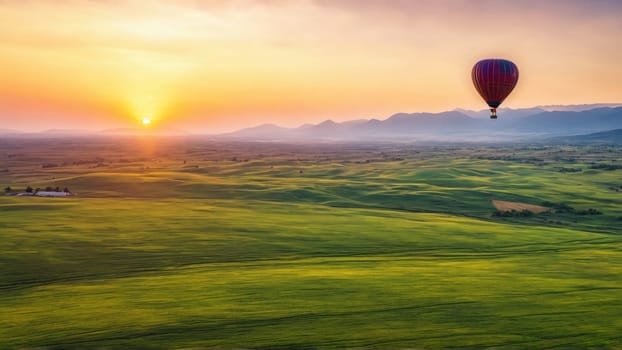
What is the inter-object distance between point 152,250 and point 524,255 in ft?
122

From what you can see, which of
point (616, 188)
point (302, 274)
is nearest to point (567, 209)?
point (616, 188)

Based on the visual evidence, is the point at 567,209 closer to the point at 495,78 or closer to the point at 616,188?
the point at 495,78

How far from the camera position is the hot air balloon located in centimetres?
7638

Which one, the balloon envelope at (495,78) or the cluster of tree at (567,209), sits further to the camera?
the cluster of tree at (567,209)

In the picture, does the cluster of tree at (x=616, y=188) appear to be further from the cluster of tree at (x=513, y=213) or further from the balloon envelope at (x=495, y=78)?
the balloon envelope at (x=495, y=78)

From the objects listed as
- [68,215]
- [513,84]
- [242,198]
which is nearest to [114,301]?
[68,215]

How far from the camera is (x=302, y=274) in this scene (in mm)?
45375

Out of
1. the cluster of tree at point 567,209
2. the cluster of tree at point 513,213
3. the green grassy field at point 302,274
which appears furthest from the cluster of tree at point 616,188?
the cluster of tree at point 513,213

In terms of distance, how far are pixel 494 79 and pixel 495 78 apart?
181mm

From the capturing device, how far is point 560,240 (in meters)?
64.9

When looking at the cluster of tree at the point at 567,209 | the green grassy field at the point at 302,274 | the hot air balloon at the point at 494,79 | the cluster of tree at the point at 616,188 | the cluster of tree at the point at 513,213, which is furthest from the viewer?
the cluster of tree at the point at 616,188

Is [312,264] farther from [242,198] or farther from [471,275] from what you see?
[242,198]

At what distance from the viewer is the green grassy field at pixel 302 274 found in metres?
31.5

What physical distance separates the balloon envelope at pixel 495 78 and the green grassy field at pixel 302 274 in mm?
17982
